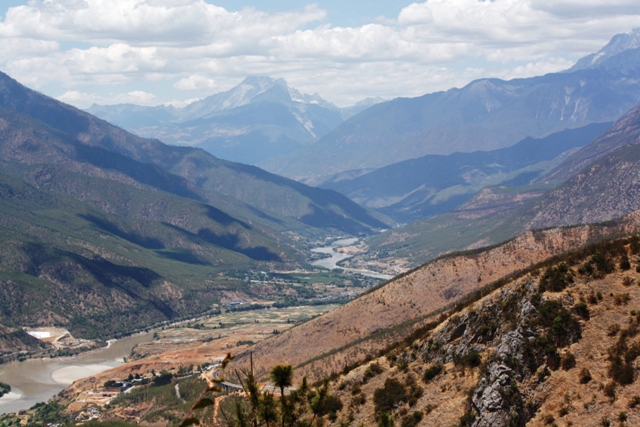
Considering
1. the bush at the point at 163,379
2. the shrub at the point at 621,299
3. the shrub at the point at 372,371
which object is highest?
the shrub at the point at 621,299

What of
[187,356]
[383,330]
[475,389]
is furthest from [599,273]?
[187,356]

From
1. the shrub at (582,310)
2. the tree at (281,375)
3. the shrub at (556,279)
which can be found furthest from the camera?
the shrub at (556,279)

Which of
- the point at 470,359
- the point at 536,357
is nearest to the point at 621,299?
the point at 536,357

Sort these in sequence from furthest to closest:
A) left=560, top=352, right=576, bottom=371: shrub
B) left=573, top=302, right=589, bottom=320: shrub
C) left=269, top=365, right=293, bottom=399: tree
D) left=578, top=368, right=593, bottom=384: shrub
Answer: left=573, top=302, right=589, bottom=320: shrub, left=560, top=352, right=576, bottom=371: shrub, left=578, top=368, right=593, bottom=384: shrub, left=269, top=365, right=293, bottom=399: tree

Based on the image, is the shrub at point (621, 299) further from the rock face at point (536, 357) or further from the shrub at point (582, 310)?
the shrub at point (582, 310)

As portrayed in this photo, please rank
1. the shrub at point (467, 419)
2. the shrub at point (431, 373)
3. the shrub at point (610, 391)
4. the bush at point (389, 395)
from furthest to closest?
the shrub at point (431, 373), the bush at point (389, 395), the shrub at point (467, 419), the shrub at point (610, 391)

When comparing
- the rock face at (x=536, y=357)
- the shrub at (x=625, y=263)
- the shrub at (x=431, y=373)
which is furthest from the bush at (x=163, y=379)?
the shrub at (x=625, y=263)

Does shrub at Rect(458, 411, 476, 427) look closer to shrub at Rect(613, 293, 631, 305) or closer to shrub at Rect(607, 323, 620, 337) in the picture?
shrub at Rect(607, 323, 620, 337)

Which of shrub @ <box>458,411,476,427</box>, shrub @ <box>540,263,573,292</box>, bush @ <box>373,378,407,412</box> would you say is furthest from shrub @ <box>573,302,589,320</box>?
bush @ <box>373,378,407,412</box>

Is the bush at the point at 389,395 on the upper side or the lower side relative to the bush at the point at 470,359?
lower

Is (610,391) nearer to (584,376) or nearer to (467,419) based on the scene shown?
(584,376)
